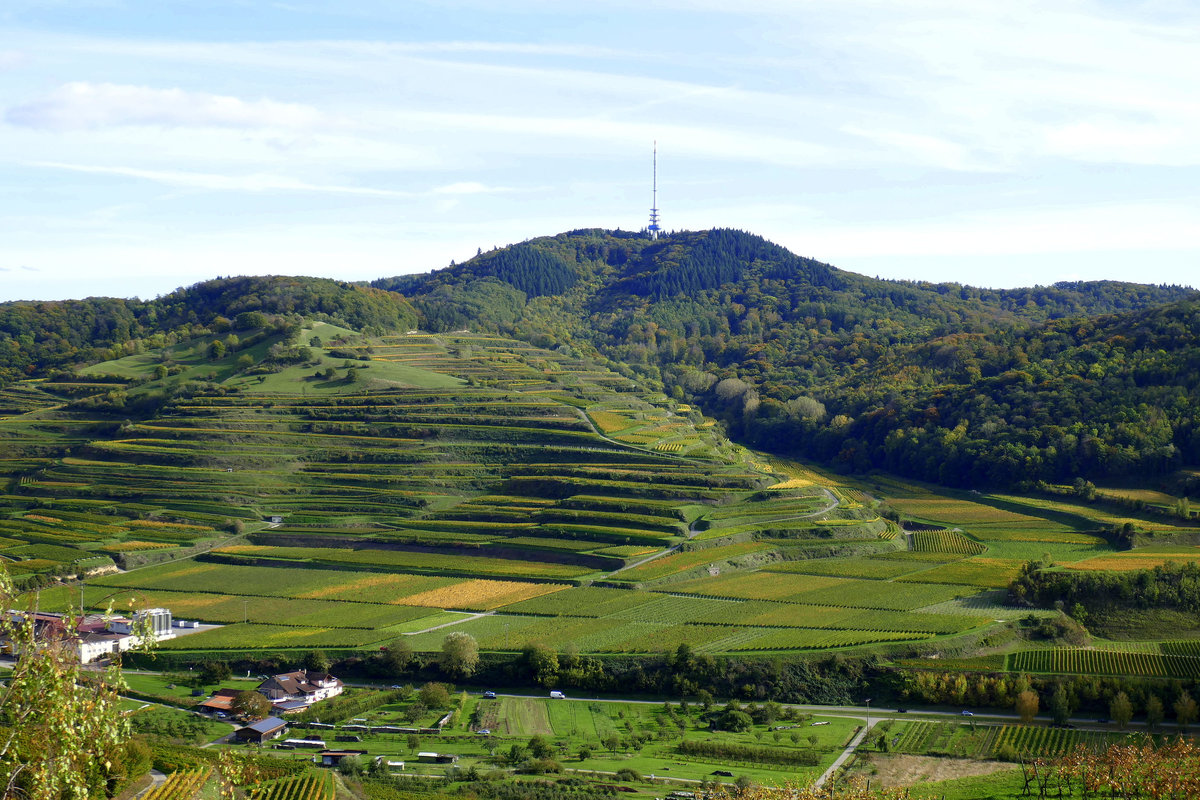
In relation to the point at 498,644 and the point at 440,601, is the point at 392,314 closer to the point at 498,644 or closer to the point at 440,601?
the point at 440,601

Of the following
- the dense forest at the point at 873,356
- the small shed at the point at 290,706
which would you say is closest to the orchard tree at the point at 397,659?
the small shed at the point at 290,706

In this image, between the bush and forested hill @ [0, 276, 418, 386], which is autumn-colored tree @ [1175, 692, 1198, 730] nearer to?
the bush

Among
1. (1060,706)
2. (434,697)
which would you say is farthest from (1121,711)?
(434,697)

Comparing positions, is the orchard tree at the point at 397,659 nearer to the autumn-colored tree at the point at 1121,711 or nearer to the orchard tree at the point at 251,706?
the orchard tree at the point at 251,706

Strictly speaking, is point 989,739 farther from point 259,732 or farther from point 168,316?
point 168,316

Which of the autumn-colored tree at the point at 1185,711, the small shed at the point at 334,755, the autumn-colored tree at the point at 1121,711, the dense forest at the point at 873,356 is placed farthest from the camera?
the dense forest at the point at 873,356

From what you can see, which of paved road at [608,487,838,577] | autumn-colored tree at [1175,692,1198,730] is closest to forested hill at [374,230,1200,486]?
paved road at [608,487,838,577]
